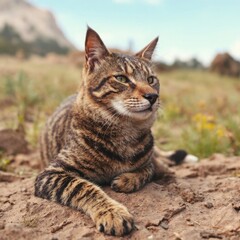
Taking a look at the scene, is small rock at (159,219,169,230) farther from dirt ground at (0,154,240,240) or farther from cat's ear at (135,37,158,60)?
cat's ear at (135,37,158,60)

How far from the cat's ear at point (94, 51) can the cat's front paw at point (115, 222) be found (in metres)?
1.48

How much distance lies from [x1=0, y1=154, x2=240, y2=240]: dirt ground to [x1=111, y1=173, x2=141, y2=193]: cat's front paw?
59 millimetres

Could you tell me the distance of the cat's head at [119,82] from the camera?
3412 millimetres

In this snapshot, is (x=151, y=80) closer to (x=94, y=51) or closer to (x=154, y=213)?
(x=94, y=51)

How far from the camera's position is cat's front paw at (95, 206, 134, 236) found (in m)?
2.79

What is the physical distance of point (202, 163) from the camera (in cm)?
495

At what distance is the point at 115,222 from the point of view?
9.28ft

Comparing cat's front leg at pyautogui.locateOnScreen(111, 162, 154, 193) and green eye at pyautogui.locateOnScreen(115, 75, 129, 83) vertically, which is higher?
green eye at pyautogui.locateOnScreen(115, 75, 129, 83)

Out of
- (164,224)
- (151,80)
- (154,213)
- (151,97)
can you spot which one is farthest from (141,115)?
(164,224)

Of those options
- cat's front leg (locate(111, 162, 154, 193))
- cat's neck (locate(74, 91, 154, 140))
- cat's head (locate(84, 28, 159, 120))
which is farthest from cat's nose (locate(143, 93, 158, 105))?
cat's front leg (locate(111, 162, 154, 193))

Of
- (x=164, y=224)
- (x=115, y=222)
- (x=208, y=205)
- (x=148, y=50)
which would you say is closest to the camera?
(x=115, y=222)

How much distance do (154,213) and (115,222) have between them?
459mm

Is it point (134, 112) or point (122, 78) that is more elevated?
point (122, 78)

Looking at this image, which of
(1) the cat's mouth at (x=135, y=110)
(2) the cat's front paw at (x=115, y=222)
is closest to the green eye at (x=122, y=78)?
(1) the cat's mouth at (x=135, y=110)
